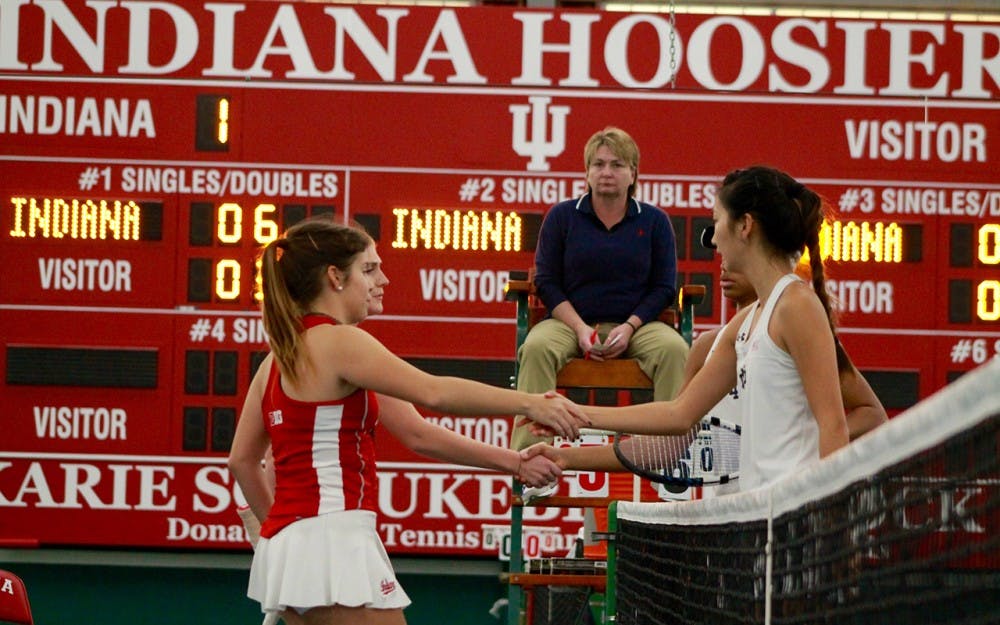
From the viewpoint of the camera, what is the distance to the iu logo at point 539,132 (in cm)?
990

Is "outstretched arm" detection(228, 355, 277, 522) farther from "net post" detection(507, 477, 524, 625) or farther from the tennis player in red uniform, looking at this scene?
"net post" detection(507, 477, 524, 625)

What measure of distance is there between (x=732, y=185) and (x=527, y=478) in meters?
1.10

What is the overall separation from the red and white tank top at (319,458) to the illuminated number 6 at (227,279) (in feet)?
19.5

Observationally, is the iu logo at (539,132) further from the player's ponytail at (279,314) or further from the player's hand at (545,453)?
the player's ponytail at (279,314)

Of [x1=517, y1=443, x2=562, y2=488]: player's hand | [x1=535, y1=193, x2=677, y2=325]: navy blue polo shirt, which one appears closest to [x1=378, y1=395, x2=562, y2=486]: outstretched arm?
[x1=517, y1=443, x2=562, y2=488]: player's hand

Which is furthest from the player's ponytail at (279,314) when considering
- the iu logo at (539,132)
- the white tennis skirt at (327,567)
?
the iu logo at (539,132)

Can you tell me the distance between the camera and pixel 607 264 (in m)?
7.87

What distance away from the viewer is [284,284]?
4.05m

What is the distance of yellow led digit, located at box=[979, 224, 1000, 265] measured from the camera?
9891 millimetres

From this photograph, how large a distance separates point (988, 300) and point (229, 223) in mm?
4465

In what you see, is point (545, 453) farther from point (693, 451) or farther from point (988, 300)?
point (988, 300)

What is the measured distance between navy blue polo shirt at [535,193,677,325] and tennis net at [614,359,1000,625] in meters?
3.50

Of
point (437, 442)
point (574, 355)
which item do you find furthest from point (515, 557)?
point (437, 442)

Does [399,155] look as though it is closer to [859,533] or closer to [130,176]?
[130,176]
